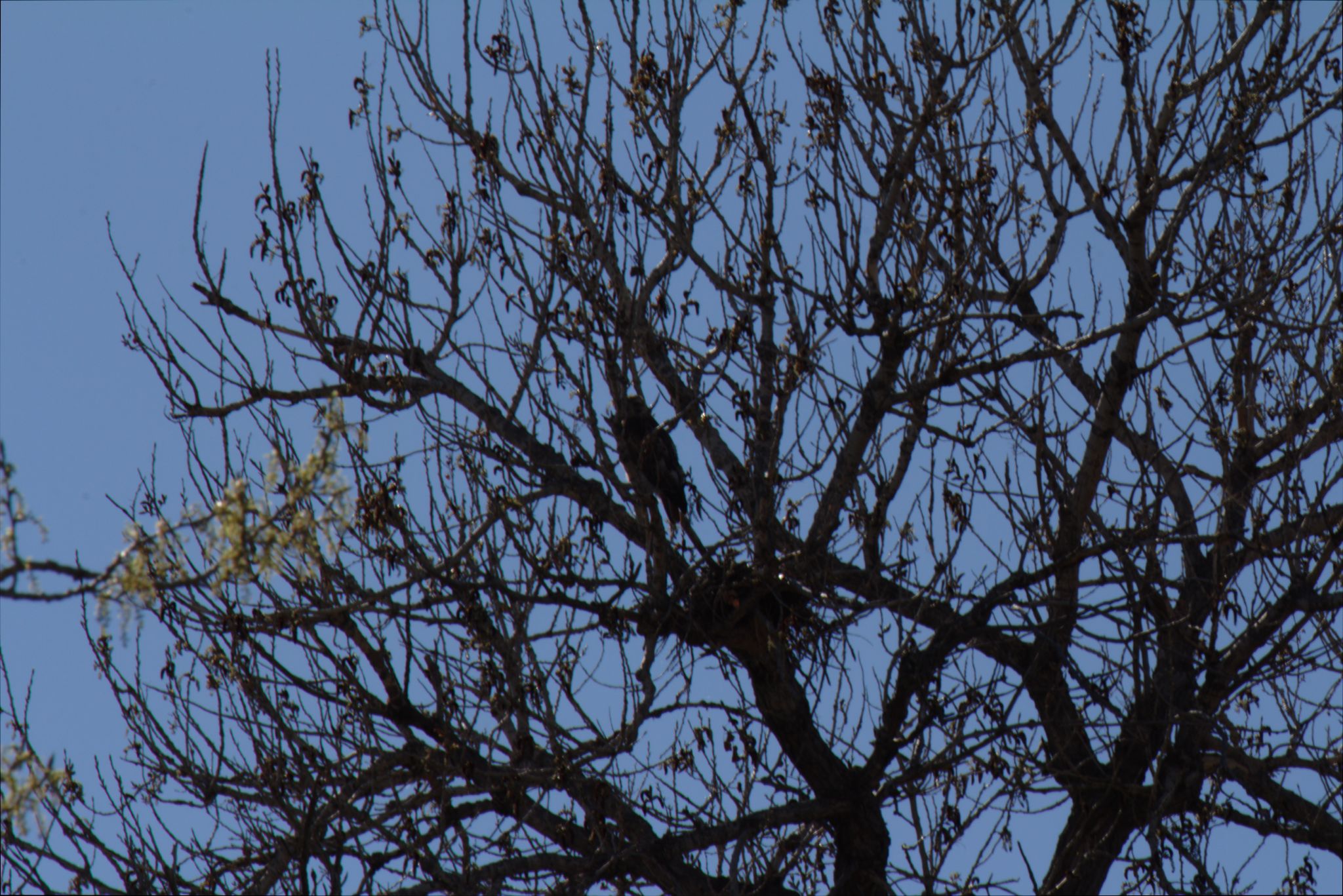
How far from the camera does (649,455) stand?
626 centimetres

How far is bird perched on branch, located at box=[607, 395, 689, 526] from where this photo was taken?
→ 5.57 m

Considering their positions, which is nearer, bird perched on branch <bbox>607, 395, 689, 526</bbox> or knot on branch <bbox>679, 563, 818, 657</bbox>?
bird perched on branch <bbox>607, 395, 689, 526</bbox>

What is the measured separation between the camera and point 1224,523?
611 cm

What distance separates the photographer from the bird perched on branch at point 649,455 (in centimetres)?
557

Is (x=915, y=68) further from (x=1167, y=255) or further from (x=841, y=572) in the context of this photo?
(x=841, y=572)

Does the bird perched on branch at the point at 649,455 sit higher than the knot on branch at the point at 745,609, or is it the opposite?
the bird perched on branch at the point at 649,455

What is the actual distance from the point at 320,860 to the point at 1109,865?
3.40 meters

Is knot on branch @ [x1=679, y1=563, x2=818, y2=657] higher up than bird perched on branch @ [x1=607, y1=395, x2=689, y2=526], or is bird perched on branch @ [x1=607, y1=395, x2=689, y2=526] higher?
bird perched on branch @ [x1=607, y1=395, x2=689, y2=526]

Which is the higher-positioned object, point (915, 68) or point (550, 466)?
point (915, 68)

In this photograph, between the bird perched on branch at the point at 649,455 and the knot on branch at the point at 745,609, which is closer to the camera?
the bird perched on branch at the point at 649,455

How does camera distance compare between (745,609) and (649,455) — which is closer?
(745,609)

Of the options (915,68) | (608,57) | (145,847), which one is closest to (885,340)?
(915,68)

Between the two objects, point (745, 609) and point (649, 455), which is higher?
point (649, 455)

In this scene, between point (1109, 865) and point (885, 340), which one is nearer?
point (885, 340)
